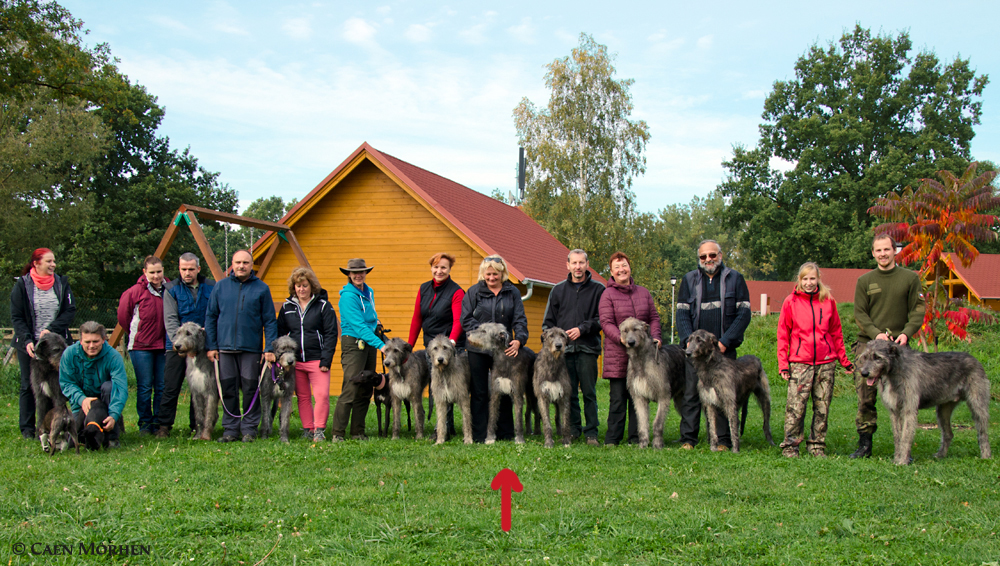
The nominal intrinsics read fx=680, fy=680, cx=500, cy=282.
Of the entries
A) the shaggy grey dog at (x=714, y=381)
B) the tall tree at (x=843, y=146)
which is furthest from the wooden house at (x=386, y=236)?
the tall tree at (x=843, y=146)

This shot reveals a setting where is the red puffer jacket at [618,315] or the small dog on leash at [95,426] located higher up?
the red puffer jacket at [618,315]

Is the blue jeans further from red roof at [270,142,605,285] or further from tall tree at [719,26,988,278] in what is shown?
tall tree at [719,26,988,278]

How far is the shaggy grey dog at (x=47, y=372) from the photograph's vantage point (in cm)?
757

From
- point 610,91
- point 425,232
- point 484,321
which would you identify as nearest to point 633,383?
point 484,321

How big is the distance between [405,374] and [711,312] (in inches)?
141

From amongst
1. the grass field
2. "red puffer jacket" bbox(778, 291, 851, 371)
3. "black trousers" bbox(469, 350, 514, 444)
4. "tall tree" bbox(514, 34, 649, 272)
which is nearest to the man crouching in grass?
the grass field

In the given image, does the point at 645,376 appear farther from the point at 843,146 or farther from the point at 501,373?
the point at 843,146

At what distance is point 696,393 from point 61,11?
17.5 metres

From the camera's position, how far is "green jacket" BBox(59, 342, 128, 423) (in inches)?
290

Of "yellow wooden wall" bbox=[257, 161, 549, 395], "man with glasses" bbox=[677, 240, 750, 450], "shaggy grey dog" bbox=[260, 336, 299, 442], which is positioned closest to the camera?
"man with glasses" bbox=[677, 240, 750, 450]

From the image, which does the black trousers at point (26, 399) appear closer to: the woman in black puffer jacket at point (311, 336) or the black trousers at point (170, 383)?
the black trousers at point (170, 383)

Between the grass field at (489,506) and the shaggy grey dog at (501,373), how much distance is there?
0.41 meters

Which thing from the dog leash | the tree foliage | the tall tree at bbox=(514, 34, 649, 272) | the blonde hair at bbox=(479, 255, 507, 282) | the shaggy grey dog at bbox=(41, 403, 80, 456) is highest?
the tall tree at bbox=(514, 34, 649, 272)

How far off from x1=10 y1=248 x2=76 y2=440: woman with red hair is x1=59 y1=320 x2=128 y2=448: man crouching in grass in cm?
71
